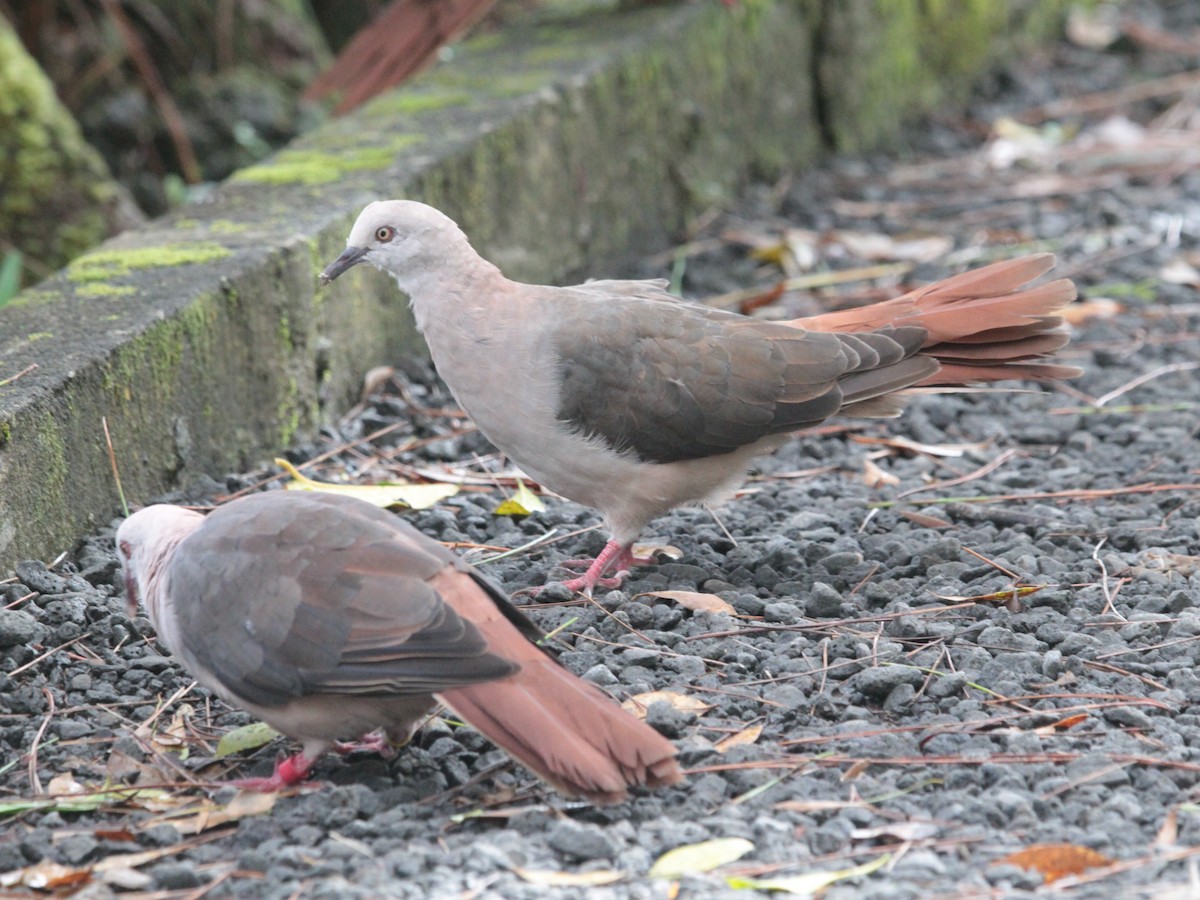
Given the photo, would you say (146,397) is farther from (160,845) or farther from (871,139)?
(871,139)

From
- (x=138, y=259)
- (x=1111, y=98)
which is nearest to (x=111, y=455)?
(x=138, y=259)

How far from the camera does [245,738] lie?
10.5ft

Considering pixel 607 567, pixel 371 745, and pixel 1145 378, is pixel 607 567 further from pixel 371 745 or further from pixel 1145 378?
pixel 1145 378

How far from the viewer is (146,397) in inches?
165

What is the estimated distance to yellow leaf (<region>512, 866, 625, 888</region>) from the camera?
260 centimetres

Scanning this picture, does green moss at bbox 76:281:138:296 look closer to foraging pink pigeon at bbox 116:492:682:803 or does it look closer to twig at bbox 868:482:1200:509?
foraging pink pigeon at bbox 116:492:682:803

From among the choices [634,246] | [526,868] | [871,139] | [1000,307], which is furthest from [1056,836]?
[871,139]

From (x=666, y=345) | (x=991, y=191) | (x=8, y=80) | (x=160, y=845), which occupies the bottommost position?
(x=991, y=191)

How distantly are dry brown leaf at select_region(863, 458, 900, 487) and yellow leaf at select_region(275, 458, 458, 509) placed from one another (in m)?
1.25

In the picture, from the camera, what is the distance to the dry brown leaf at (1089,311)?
19.6 ft


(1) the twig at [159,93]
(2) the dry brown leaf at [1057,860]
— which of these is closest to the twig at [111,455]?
(2) the dry brown leaf at [1057,860]

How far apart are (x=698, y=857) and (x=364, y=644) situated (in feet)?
2.37

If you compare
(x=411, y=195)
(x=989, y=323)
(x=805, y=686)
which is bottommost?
(x=805, y=686)

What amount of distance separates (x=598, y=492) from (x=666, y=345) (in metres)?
0.41
